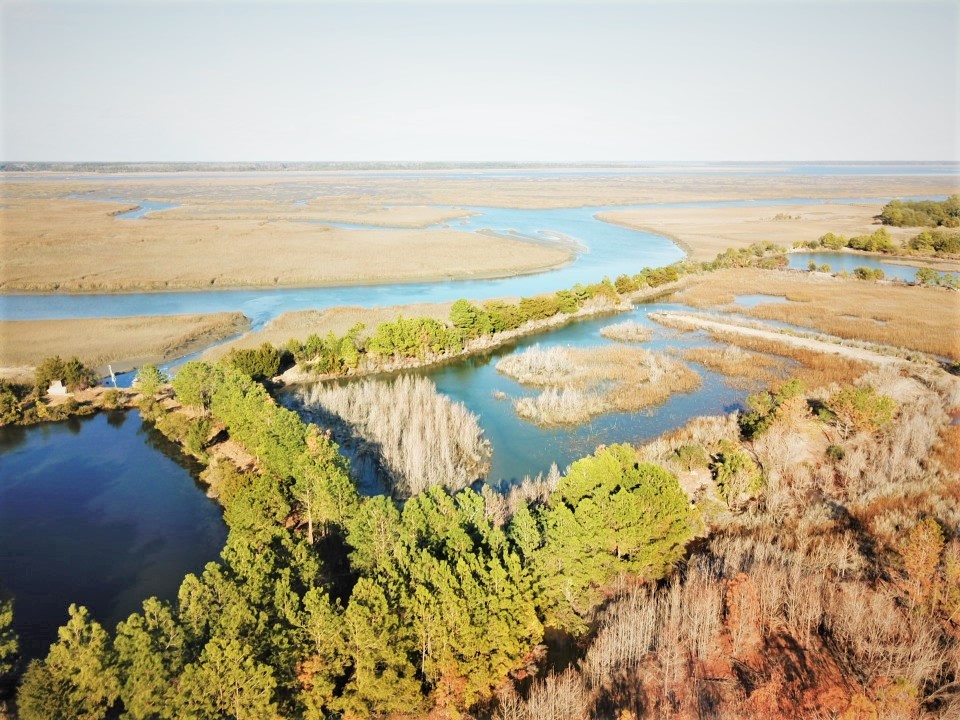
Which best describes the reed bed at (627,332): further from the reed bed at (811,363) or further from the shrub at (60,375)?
the shrub at (60,375)

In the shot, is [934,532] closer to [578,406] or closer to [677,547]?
[677,547]

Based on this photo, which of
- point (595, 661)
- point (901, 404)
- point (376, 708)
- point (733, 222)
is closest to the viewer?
point (376, 708)

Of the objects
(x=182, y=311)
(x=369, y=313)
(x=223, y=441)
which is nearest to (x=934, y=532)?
(x=223, y=441)

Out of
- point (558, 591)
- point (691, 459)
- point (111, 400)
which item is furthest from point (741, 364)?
point (111, 400)

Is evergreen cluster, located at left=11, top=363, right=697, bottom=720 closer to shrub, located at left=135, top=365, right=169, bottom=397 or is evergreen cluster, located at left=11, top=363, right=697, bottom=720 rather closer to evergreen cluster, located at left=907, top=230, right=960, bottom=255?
shrub, located at left=135, top=365, right=169, bottom=397

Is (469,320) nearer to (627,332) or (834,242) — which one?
(627,332)
